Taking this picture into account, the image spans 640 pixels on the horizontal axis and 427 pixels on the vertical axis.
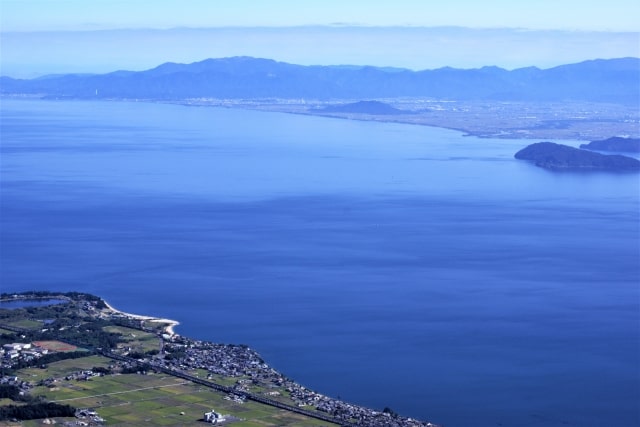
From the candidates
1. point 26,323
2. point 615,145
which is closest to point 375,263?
point 26,323

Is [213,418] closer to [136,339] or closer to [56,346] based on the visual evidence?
[136,339]

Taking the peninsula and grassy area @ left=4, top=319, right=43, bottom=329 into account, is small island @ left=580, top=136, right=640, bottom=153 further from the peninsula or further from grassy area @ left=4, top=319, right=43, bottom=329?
grassy area @ left=4, top=319, right=43, bottom=329

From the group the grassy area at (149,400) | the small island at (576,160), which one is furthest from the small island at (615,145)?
the grassy area at (149,400)

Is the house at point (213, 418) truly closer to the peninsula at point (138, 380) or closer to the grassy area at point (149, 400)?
the peninsula at point (138, 380)

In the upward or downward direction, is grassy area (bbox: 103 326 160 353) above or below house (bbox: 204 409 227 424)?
above

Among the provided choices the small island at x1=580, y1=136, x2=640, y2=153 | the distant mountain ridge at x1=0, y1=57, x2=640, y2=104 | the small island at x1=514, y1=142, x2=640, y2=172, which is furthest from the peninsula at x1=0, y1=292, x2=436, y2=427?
the distant mountain ridge at x1=0, y1=57, x2=640, y2=104

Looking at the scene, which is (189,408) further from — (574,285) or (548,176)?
(548,176)

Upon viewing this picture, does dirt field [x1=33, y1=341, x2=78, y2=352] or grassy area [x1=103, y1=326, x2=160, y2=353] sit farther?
grassy area [x1=103, y1=326, x2=160, y2=353]
